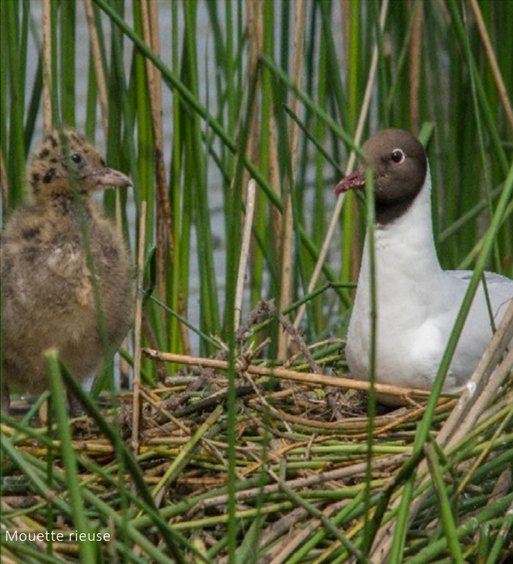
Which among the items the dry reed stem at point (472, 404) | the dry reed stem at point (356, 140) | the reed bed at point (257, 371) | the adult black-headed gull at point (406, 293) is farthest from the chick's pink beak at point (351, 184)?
the dry reed stem at point (472, 404)

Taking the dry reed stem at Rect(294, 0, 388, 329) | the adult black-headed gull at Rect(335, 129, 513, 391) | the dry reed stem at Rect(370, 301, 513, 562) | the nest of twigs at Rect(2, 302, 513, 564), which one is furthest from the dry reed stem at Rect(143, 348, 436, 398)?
the dry reed stem at Rect(294, 0, 388, 329)

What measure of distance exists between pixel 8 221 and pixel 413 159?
1.25 metres

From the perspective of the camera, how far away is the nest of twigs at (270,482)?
297 centimetres

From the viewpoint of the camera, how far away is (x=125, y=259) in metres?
4.30

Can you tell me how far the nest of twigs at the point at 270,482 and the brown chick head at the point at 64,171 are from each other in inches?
25.1

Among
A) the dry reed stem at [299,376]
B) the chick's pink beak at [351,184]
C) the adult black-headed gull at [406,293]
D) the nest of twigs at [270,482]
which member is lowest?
the nest of twigs at [270,482]

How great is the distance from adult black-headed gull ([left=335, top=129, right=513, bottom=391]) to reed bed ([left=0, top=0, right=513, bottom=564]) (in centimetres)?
14

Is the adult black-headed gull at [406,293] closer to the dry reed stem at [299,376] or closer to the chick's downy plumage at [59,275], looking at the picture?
the dry reed stem at [299,376]

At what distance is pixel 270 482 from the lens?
3570 millimetres

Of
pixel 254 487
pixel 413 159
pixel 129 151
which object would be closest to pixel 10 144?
pixel 129 151

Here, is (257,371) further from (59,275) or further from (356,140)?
(356,140)

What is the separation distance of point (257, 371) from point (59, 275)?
0.64 meters

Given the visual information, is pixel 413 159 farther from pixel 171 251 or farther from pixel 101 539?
pixel 101 539

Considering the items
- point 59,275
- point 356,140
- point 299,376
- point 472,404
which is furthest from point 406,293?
point 59,275
